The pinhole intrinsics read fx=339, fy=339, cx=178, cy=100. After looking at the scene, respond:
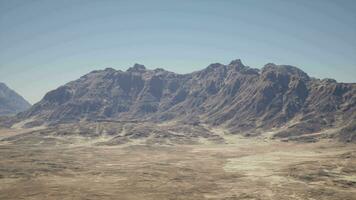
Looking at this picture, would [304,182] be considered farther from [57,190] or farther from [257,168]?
[57,190]

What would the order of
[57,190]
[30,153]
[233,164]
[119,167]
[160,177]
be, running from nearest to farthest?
1. [57,190]
2. [160,177]
3. [119,167]
4. [233,164]
5. [30,153]

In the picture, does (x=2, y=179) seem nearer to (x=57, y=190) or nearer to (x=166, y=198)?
(x=57, y=190)

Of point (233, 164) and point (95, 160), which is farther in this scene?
point (95, 160)

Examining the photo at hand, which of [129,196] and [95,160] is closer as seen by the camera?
[129,196]

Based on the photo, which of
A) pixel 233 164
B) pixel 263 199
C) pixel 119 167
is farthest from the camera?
Result: pixel 233 164

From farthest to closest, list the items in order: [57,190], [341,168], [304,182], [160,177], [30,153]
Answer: [30,153] < [341,168] < [160,177] < [304,182] < [57,190]

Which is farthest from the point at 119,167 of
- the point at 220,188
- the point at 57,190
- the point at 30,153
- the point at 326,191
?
the point at 326,191

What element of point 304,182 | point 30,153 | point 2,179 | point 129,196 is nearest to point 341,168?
point 304,182

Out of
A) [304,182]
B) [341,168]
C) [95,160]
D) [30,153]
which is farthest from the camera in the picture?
[30,153]

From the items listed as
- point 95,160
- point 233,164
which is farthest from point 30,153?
point 233,164
